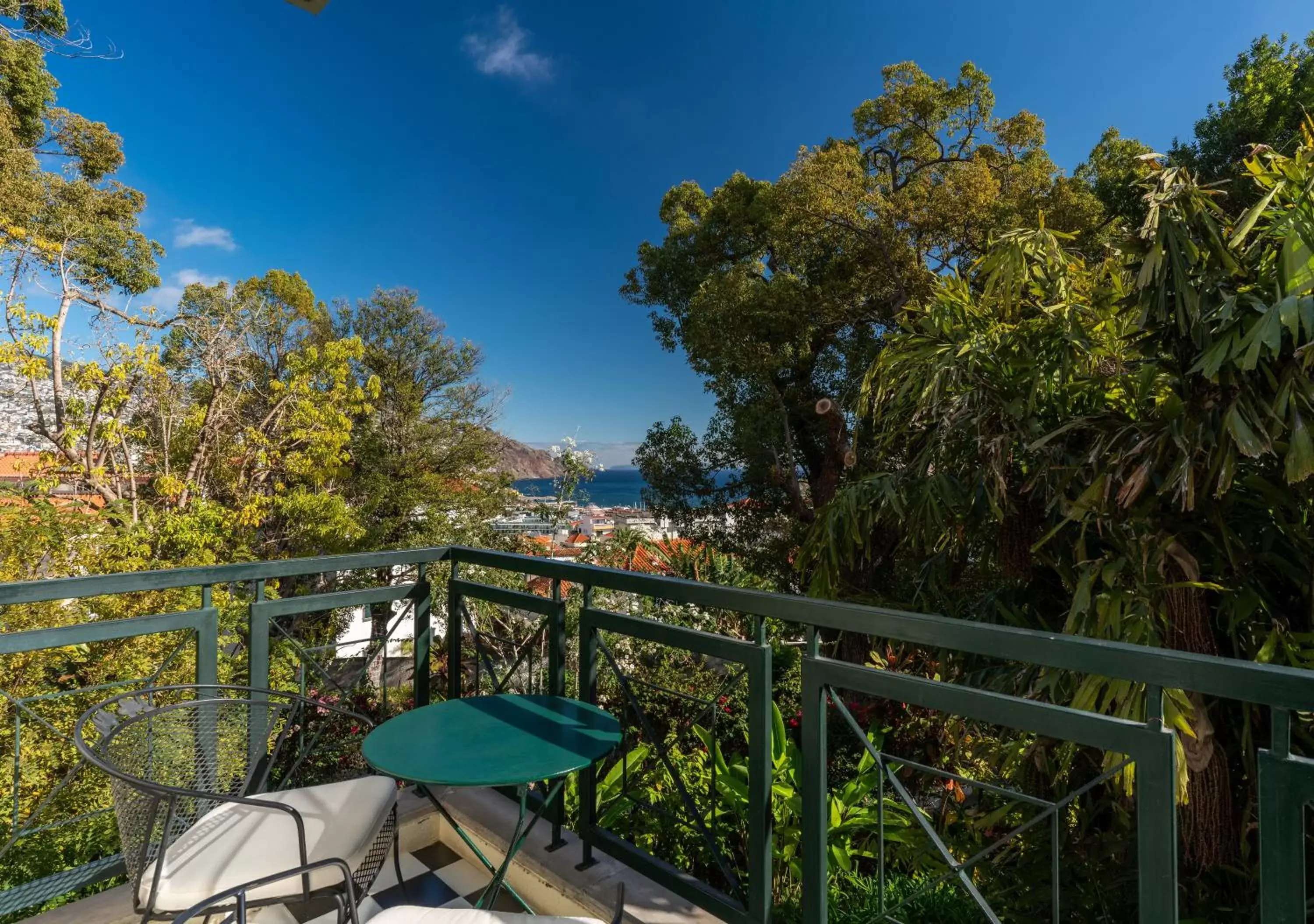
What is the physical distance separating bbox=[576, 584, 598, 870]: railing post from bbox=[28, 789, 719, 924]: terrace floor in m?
0.05

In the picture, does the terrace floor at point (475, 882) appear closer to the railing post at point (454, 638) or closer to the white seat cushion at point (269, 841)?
the white seat cushion at point (269, 841)

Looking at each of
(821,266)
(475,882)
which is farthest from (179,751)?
(821,266)

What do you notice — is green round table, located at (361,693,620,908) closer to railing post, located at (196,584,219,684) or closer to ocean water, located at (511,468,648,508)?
railing post, located at (196,584,219,684)

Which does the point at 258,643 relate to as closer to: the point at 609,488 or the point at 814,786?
the point at 814,786

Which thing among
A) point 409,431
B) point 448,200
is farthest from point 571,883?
point 448,200

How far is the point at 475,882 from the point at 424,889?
159mm

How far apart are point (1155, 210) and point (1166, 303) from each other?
35cm

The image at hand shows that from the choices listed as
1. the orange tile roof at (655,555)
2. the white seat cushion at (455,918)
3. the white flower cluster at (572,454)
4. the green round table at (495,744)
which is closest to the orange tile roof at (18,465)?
the white flower cluster at (572,454)

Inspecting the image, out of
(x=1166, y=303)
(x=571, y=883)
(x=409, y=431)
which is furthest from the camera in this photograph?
(x=409, y=431)

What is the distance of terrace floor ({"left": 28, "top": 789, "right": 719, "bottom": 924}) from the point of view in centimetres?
181

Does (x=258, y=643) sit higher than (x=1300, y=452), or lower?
lower

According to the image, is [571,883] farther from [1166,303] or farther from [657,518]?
[657,518]

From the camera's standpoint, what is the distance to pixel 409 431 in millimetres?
15055

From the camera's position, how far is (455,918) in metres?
1.25
